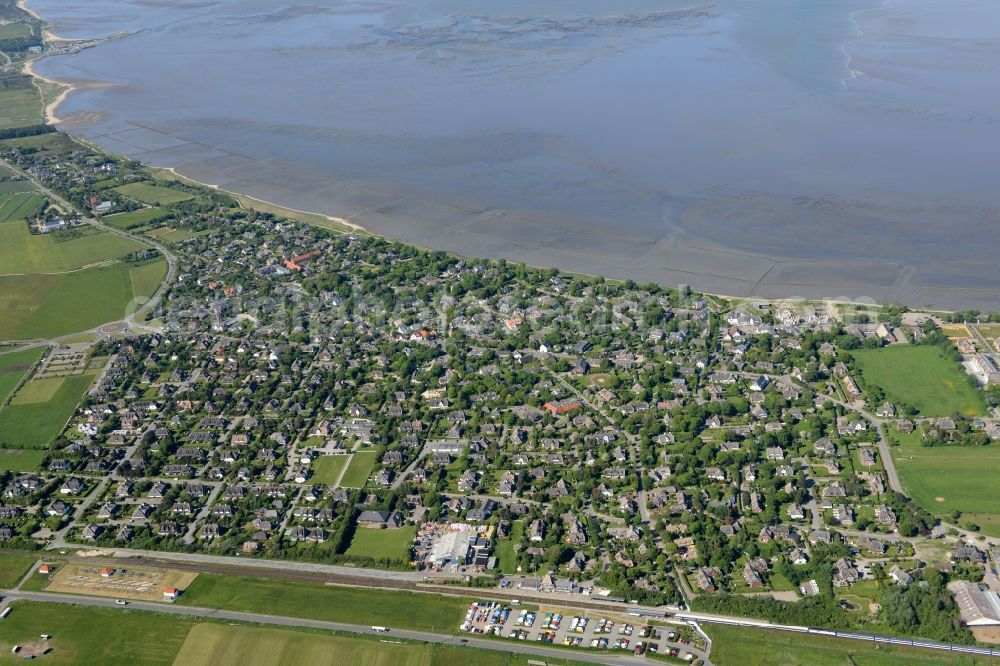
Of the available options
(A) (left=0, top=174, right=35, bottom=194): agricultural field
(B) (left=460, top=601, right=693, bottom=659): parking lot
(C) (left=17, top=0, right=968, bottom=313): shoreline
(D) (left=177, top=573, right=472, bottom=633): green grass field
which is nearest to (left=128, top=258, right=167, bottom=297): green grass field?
(C) (left=17, top=0, right=968, bottom=313): shoreline

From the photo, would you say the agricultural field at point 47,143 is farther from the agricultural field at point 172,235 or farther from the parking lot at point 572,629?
the parking lot at point 572,629

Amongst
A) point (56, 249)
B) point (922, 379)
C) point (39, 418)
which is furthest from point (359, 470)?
point (56, 249)

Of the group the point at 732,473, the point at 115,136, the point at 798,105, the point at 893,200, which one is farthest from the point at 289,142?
the point at 732,473

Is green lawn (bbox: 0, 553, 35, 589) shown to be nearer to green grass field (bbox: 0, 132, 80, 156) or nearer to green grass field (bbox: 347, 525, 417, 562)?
green grass field (bbox: 347, 525, 417, 562)

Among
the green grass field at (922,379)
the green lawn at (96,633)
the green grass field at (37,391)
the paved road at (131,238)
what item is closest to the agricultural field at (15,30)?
the paved road at (131,238)

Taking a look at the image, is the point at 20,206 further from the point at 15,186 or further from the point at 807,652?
the point at 807,652

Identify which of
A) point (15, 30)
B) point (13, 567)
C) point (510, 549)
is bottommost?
point (510, 549)
